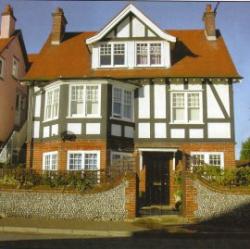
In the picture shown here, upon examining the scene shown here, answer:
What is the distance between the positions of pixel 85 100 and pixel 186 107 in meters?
4.60

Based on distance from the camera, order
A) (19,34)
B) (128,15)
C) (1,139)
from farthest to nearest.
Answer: (19,34), (1,139), (128,15)

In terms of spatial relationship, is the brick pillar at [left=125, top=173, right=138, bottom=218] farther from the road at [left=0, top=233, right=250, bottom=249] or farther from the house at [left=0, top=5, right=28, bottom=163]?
the house at [left=0, top=5, right=28, bottom=163]

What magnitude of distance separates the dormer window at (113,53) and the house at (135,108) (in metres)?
0.05

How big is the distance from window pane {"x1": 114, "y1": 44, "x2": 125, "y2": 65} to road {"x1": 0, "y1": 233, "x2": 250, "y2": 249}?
10.7 m

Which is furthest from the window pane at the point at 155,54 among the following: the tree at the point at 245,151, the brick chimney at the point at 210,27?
the tree at the point at 245,151

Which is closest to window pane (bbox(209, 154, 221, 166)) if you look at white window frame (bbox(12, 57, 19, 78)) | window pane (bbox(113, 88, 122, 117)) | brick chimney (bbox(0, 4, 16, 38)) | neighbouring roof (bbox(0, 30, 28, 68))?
window pane (bbox(113, 88, 122, 117))

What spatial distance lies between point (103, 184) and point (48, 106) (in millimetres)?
6645

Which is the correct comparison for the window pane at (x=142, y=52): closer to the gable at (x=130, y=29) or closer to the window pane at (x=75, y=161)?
the gable at (x=130, y=29)

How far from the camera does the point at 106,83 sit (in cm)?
1852

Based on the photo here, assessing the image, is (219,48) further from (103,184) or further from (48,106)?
(103,184)

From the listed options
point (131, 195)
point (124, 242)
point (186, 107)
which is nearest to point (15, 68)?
point (186, 107)

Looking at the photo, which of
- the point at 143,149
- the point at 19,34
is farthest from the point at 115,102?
the point at 19,34

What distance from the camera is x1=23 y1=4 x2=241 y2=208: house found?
18172 millimetres

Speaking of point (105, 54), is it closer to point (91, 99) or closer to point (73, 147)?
point (91, 99)
